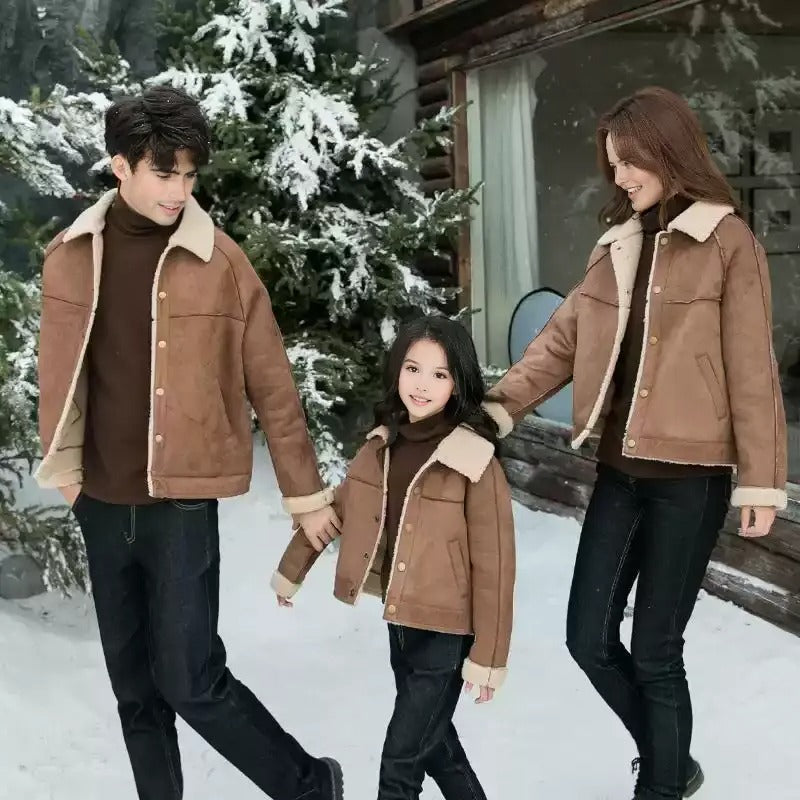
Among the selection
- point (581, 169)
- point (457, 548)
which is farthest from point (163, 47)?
point (457, 548)

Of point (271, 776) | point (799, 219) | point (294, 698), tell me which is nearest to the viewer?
point (271, 776)

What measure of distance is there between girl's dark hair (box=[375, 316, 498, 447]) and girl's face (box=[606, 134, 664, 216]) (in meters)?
0.59

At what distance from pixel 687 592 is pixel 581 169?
420 centimetres

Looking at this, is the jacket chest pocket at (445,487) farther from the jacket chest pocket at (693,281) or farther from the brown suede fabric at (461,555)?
the jacket chest pocket at (693,281)

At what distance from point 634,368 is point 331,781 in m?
1.42

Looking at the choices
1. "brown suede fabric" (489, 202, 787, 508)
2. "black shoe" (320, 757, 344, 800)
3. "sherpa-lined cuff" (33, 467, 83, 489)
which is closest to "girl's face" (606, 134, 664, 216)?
"brown suede fabric" (489, 202, 787, 508)

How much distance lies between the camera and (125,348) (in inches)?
92.1

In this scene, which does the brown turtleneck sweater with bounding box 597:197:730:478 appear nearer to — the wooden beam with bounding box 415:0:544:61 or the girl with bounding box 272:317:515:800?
the girl with bounding box 272:317:515:800

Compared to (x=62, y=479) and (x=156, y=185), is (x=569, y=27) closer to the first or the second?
(x=156, y=185)

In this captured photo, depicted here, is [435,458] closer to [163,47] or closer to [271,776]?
[271,776]

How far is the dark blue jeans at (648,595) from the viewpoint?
245cm

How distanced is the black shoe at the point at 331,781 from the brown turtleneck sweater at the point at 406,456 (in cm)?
62

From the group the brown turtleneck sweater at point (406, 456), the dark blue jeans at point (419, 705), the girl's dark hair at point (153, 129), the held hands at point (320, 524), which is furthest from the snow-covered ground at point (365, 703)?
the girl's dark hair at point (153, 129)

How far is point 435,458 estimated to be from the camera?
229 centimetres
